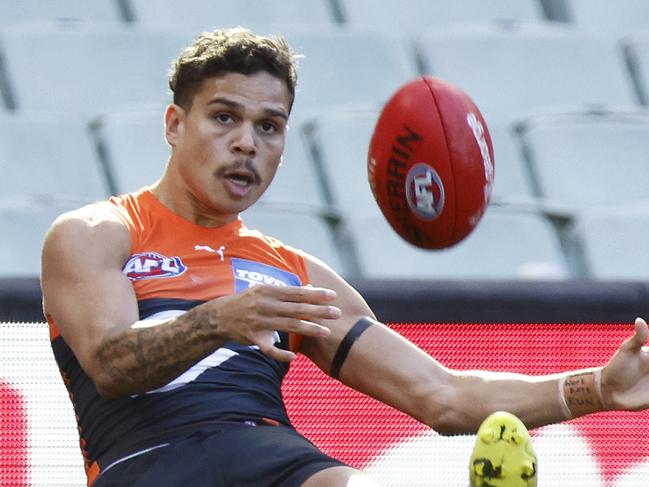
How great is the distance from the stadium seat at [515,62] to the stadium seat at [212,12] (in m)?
0.68

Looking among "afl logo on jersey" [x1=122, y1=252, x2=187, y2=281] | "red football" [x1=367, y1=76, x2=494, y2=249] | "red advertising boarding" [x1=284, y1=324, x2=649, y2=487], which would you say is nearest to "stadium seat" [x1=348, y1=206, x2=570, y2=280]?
"red advertising boarding" [x1=284, y1=324, x2=649, y2=487]

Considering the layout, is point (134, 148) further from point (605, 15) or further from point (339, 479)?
point (339, 479)

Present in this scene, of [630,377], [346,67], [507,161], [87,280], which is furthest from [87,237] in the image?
[346,67]

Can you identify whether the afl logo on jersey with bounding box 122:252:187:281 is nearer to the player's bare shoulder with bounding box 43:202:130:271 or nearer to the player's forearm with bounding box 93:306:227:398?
the player's bare shoulder with bounding box 43:202:130:271

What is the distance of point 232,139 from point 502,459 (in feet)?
3.24

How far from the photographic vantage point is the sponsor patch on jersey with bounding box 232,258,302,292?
2.90 metres

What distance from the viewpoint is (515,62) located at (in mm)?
6141

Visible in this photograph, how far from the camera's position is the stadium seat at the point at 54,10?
6.12m

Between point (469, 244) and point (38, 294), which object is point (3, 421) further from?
point (469, 244)

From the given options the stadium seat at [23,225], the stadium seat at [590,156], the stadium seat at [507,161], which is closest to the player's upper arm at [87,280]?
the stadium seat at [23,225]

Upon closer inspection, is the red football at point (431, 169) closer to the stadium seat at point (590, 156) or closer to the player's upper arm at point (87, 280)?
the player's upper arm at point (87, 280)

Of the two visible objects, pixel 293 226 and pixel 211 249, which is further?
pixel 293 226

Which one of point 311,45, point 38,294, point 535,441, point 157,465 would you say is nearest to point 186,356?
point 157,465

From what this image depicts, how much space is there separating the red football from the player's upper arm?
0.59 m
